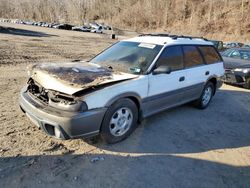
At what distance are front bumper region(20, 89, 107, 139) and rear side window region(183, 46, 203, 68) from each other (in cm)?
242

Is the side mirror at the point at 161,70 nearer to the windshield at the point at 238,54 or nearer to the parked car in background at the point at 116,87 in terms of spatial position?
the parked car in background at the point at 116,87

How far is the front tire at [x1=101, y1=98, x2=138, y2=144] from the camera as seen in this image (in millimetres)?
3991

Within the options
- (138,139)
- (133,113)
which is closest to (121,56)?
(133,113)

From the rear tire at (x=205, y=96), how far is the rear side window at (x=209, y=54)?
0.56m

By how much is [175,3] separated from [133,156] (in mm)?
71397

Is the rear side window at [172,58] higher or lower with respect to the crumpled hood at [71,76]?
higher

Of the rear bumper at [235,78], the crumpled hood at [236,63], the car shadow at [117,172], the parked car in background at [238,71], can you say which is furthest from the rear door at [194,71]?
the crumpled hood at [236,63]

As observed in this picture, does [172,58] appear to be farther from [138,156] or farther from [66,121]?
[66,121]

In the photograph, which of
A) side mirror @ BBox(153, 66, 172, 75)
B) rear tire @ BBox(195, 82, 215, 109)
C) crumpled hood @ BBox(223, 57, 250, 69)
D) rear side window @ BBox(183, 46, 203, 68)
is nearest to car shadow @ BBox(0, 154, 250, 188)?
side mirror @ BBox(153, 66, 172, 75)

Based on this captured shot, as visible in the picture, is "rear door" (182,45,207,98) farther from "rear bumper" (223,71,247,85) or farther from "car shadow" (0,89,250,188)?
"rear bumper" (223,71,247,85)

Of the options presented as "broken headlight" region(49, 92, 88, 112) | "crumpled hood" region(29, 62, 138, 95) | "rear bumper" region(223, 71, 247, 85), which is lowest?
"rear bumper" region(223, 71, 247, 85)

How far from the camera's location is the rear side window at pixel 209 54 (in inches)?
243

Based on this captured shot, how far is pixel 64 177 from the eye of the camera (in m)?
3.35

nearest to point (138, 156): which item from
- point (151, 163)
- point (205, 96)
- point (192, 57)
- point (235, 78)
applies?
point (151, 163)
